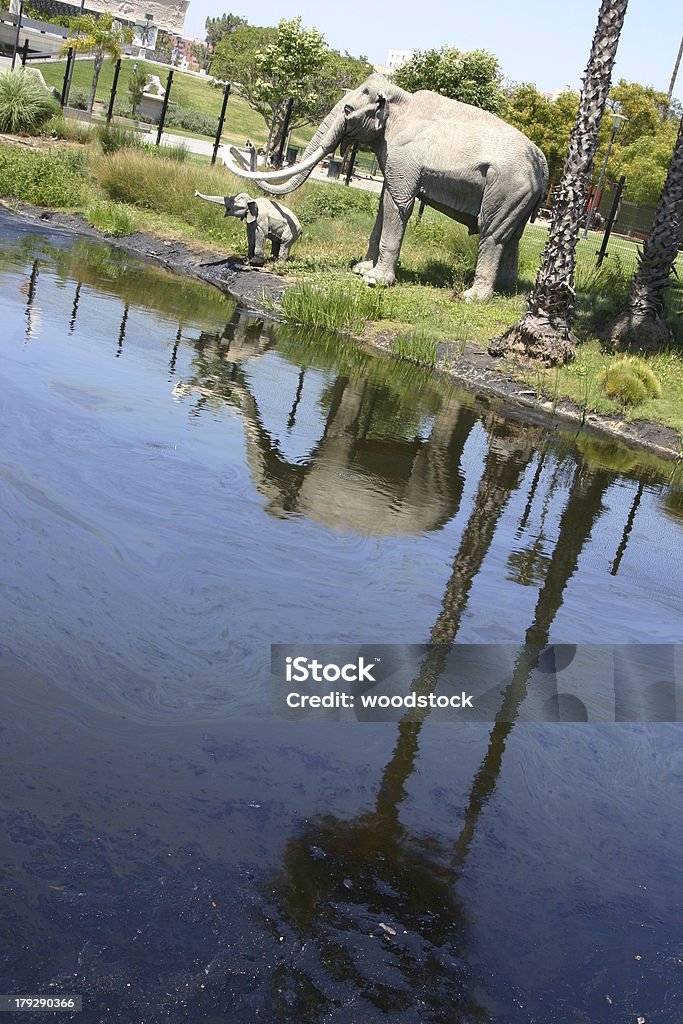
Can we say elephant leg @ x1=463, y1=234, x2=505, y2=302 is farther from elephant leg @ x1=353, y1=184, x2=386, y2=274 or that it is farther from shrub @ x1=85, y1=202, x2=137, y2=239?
shrub @ x1=85, y1=202, x2=137, y2=239

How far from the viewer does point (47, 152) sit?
21.2 metres

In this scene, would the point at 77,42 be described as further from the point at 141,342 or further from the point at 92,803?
the point at 92,803

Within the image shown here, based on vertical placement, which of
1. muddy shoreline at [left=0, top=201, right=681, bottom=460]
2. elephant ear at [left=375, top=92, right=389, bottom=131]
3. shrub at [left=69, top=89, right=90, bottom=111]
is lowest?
muddy shoreline at [left=0, top=201, right=681, bottom=460]

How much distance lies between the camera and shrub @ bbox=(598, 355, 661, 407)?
1300 cm

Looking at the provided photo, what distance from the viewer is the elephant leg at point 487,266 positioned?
1694cm

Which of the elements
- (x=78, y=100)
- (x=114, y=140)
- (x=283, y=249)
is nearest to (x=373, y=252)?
(x=283, y=249)

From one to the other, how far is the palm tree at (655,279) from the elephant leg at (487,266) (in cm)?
232

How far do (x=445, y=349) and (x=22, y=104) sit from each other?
45.2ft

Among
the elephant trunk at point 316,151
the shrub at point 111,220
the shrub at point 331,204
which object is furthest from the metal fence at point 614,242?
the shrub at point 111,220

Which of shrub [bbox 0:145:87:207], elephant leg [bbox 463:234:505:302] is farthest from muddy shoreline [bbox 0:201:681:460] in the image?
elephant leg [bbox 463:234:505:302]

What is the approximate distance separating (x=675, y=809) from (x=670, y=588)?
2895mm

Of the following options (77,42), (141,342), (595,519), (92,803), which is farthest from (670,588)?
(77,42)

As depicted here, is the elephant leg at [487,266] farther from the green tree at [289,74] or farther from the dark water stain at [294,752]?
the green tree at [289,74]

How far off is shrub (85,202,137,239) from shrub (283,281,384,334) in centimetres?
425
